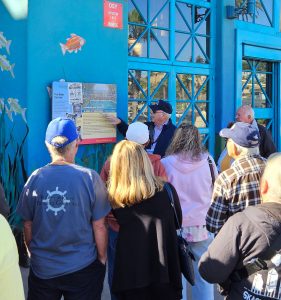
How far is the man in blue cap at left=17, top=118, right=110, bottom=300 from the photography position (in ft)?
8.34

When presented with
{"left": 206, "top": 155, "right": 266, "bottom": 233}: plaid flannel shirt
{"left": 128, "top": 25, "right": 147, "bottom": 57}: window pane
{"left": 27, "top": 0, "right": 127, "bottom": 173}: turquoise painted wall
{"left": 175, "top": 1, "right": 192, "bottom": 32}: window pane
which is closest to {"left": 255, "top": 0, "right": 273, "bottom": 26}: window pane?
{"left": 175, "top": 1, "right": 192, "bottom": 32}: window pane

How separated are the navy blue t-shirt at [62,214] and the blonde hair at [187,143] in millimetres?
1051

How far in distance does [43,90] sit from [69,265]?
2.44 metres

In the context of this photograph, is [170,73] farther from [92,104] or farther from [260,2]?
[260,2]

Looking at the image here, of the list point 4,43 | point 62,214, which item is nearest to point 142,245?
point 62,214

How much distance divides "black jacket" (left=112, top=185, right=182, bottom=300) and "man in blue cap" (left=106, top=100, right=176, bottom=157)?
2.37 meters

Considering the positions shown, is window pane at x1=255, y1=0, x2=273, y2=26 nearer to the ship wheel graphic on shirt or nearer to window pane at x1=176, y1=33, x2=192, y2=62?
window pane at x1=176, y1=33, x2=192, y2=62

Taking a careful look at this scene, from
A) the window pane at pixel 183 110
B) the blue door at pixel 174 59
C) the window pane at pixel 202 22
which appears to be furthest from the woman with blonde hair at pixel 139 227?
the window pane at pixel 202 22

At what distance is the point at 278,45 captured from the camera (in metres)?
7.76

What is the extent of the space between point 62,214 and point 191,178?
132 cm

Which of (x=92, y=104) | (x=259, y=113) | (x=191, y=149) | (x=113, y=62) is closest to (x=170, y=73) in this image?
(x=113, y=62)

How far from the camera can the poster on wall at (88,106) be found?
4594 millimetres

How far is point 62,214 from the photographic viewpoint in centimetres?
254

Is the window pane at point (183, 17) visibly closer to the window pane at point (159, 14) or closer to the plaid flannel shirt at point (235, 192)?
the window pane at point (159, 14)
